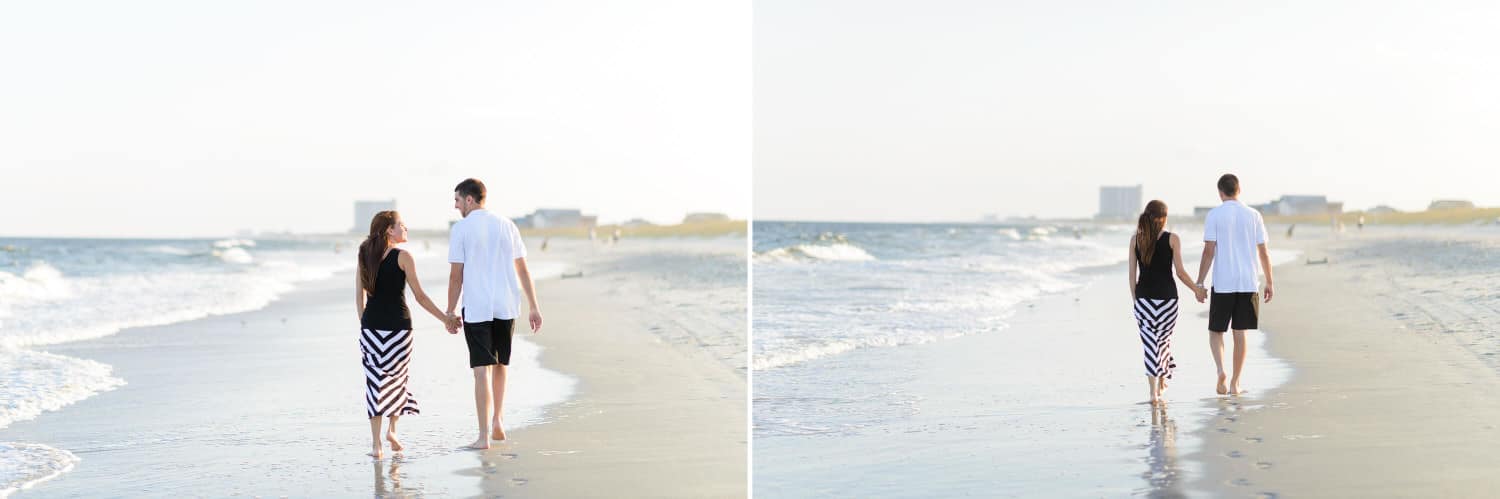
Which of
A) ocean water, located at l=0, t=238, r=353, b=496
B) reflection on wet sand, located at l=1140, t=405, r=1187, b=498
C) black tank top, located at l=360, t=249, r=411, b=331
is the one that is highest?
black tank top, located at l=360, t=249, r=411, b=331

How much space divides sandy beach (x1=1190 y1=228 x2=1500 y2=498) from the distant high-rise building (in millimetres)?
16019

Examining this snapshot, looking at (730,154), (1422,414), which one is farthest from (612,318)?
(730,154)

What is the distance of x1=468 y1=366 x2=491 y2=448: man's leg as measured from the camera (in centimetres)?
456

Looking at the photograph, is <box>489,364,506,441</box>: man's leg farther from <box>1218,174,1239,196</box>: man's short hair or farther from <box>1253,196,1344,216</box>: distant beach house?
<box>1253,196,1344,216</box>: distant beach house

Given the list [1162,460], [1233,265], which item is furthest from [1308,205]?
[1162,460]

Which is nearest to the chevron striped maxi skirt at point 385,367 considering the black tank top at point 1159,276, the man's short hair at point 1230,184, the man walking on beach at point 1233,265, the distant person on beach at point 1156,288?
the distant person on beach at point 1156,288

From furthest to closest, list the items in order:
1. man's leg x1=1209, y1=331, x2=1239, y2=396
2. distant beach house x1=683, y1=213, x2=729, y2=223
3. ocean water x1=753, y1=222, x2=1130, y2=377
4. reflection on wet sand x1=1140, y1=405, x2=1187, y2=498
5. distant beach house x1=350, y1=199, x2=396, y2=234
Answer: distant beach house x1=350, y1=199, x2=396, y2=234, distant beach house x1=683, y1=213, x2=729, y2=223, ocean water x1=753, y1=222, x2=1130, y2=377, man's leg x1=1209, y1=331, x2=1239, y2=396, reflection on wet sand x1=1140, y1=405, x2=1187, y2=498

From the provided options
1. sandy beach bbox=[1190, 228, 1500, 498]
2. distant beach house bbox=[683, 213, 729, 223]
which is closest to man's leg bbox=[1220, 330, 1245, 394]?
sandy beach bbox=[1190, 228, 1500, 498]

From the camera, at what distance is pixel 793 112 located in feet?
98.3

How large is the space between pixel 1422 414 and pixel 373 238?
4.39m

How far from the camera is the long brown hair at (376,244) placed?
14.5 ft

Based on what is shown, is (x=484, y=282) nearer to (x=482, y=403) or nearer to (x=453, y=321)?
(x=453, y=321)

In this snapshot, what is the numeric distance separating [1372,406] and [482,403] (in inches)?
152

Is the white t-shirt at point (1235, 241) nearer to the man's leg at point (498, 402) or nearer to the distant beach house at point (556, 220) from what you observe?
the man's leg at point (498, 402)
